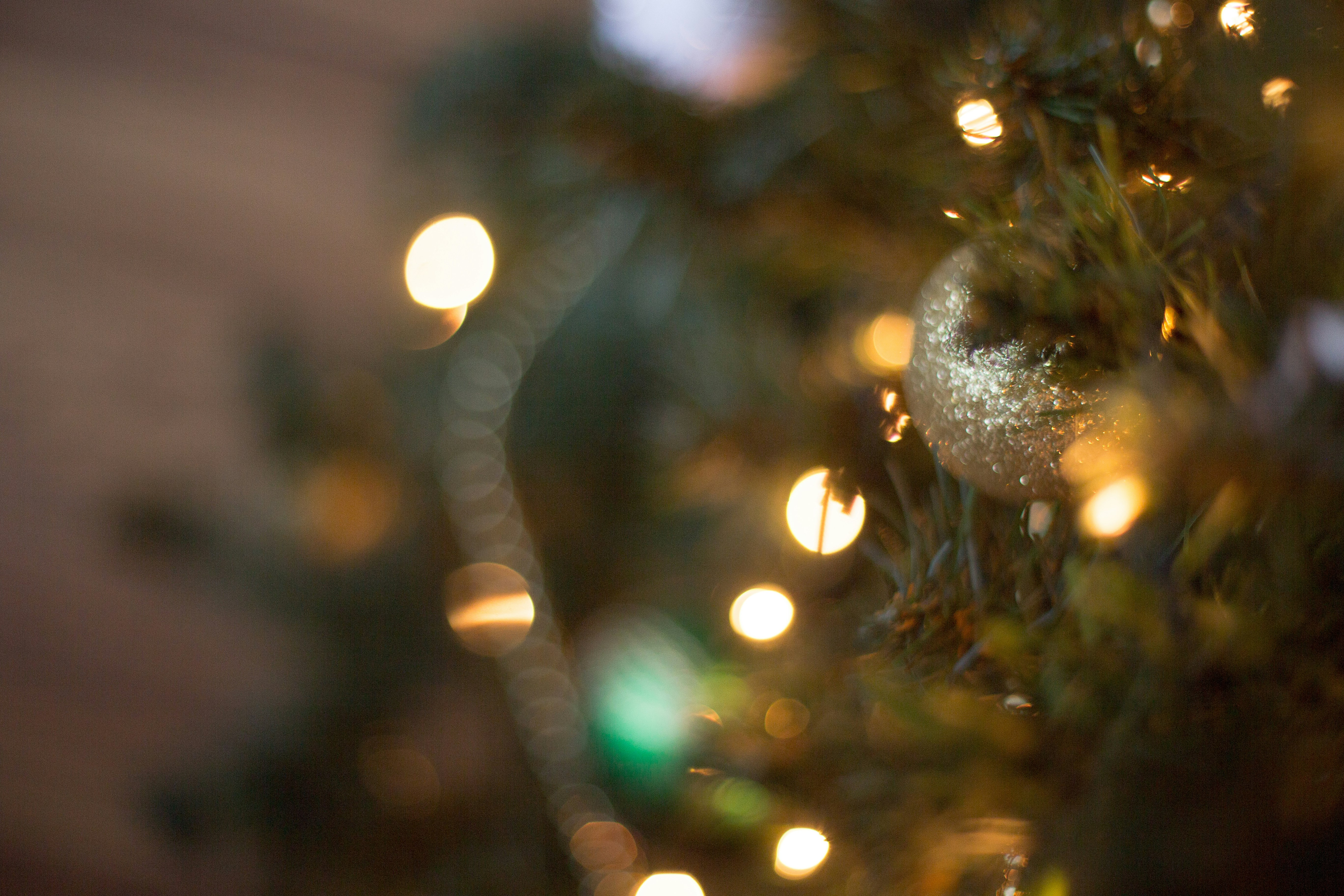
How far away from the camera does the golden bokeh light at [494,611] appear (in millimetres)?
608

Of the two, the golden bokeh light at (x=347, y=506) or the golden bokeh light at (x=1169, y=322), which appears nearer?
the golden bokeh light at (x=1169, y=322)

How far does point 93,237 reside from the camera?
3.25 feet

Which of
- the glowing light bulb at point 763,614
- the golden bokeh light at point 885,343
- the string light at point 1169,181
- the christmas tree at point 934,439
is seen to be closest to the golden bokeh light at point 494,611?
the christmas tree at point 934,439

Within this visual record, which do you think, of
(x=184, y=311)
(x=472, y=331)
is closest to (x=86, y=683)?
(x=184, y=311)

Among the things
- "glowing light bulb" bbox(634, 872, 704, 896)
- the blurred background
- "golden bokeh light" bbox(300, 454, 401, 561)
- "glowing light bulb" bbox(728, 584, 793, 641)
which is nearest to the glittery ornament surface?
"glowing light bulb" bbox(728, 584, 793, 641)

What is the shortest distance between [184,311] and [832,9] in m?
1.00

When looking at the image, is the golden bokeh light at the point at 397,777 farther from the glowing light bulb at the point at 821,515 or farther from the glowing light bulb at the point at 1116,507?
the glowing light bulb at the point at 1116,507

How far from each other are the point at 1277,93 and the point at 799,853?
0.26m

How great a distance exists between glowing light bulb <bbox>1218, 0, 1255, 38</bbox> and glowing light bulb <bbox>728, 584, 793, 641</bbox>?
0.23 metres

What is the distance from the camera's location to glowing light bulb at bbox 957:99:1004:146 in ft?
0.75

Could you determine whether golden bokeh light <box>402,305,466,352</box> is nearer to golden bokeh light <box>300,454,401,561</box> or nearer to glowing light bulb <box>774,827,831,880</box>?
golden bokeh light <box>300,454,401,561</box>

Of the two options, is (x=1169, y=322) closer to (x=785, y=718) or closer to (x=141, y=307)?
(x=785, y=718)

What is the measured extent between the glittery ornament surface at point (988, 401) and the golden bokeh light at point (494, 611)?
0.46 meters

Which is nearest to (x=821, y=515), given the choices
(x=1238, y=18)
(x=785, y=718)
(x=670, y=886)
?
(x=785, y=718)
